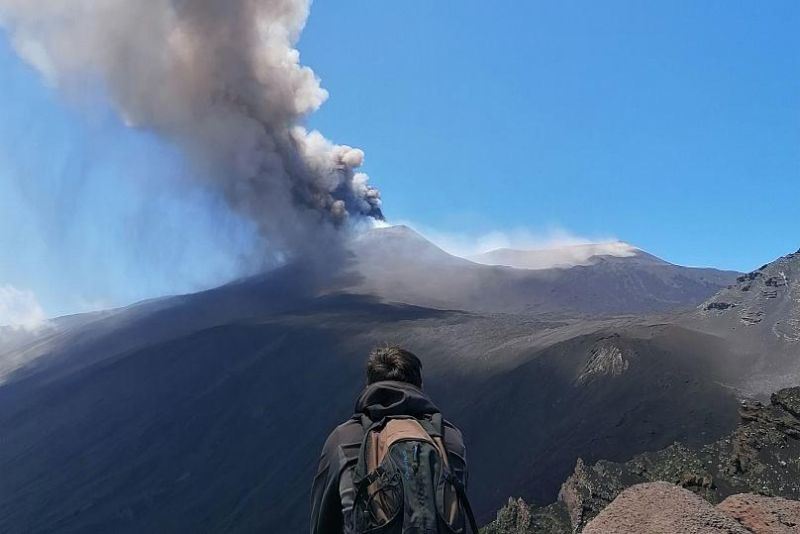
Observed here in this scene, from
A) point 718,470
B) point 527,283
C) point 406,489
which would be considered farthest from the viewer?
point 527,283

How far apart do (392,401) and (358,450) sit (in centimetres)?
21

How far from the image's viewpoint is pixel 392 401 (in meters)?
2.32

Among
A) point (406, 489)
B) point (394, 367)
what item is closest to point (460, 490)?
point (406, 489)

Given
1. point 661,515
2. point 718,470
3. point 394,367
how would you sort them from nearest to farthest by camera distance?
point 394,367 < point 661,515 < point 718,470

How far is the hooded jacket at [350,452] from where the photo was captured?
7.06ft

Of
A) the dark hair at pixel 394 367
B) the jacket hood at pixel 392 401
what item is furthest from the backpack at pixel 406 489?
the dark hair at pixel 394 367

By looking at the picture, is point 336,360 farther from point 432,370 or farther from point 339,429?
point 339,429

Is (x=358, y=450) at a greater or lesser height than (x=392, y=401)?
lesser

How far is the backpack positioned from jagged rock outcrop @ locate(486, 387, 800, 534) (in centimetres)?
674

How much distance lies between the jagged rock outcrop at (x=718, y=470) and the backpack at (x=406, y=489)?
6.74m

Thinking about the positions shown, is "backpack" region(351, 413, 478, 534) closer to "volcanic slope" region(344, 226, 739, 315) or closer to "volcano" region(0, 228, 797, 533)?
"volcano" region(0, 228, 797, 533)

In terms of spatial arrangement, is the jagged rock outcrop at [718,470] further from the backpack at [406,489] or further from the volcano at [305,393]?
the volcano at [305,393]

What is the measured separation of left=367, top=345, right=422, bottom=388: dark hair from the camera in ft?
8.14

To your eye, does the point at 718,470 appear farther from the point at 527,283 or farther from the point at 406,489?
the point at 527,283
